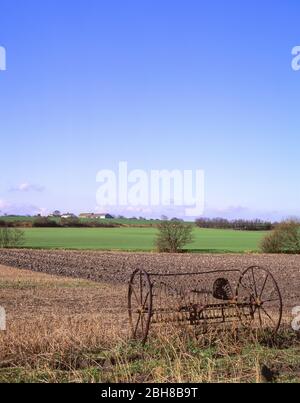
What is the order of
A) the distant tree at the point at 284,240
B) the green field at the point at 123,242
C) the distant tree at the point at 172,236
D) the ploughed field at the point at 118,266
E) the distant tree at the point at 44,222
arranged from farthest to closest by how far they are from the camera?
the distant tree at the point at 44,222 → the green field at the point at 123,242 → the distant tree at the point at 172,236 → the distant tree at the point at 284,240 → the ploughed field at the point at 118,266

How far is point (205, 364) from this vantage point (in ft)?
31.0

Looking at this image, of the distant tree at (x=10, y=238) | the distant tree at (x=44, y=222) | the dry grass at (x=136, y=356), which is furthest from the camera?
Answer: the distant tree at (x=44, y=222)

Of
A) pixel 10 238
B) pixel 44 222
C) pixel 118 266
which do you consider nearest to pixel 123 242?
pixel 10 238

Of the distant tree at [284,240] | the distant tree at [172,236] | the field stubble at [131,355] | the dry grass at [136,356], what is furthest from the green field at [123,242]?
the dry grass at [136,356]

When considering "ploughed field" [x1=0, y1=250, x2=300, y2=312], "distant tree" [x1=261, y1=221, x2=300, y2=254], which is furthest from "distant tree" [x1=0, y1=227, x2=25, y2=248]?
"distant tree" [x1=261, y1=221, x2=300, y2=254]

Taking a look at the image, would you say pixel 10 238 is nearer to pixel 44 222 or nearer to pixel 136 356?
pixel 44 222

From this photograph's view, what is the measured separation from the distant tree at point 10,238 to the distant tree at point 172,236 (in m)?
16.5

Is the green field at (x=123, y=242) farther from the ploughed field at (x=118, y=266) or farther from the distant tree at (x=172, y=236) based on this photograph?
the ploughed field at (x=118, y=266)

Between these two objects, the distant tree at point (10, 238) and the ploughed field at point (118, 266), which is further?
the distant tree at point (10, 238)

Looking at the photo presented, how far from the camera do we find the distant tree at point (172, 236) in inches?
2395
